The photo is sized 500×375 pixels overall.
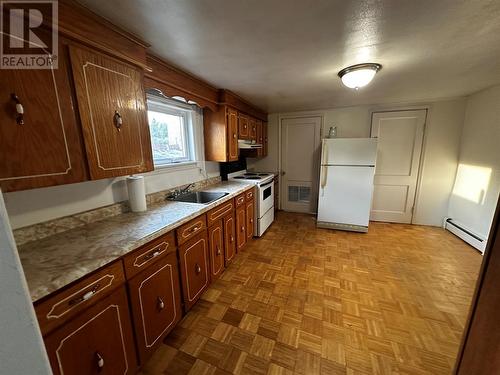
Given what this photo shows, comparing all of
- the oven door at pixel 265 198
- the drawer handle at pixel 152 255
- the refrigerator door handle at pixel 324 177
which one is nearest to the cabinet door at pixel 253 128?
the oven door at pixel 265 198

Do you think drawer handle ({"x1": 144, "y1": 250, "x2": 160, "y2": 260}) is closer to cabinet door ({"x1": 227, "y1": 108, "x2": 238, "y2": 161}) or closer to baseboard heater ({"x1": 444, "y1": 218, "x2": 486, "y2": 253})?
cabinet door ({"x1": 227, "y1": 108, "x2": 238, "y2": 161})

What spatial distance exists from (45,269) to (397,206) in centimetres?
446

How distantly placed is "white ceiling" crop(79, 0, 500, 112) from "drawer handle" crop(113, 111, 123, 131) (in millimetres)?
508

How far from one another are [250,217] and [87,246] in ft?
6.62

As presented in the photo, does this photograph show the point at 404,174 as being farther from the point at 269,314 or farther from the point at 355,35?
the point at 269,314

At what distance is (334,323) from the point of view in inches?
62.8

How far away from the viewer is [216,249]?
6.66ft

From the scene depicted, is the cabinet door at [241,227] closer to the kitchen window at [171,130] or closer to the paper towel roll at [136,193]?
the kitchen window at [171,130]

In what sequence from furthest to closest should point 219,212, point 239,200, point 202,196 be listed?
point 239,200 < point 202,196 < point 219,212

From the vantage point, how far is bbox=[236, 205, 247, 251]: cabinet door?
2.48m

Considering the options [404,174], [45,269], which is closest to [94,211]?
[45,269]

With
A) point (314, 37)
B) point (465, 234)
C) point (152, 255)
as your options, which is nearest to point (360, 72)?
point (314, 37)

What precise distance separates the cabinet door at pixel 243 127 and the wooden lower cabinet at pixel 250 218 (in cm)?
101

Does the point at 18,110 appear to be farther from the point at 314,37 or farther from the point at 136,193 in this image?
the point at 314,37
